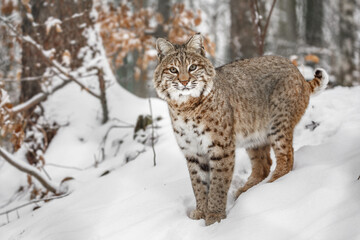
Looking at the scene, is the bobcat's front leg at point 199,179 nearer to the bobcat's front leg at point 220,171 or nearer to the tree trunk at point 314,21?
the bobcat's front leg at point 220,171

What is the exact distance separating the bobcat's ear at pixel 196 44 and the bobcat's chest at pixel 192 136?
2.20 feet

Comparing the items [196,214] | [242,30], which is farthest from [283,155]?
[242,30]

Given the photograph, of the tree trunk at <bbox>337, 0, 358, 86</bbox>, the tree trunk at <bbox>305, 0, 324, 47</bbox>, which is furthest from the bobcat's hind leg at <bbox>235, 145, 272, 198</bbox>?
the tree trunk at <bbox>305, 0, 324, 47</bbox>

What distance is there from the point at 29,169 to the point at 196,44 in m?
2.60

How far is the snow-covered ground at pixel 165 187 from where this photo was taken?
2.46 metres

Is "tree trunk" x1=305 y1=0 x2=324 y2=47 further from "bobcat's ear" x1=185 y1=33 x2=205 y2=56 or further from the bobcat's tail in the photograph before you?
"bobcat's ear" x1=185 y1=33 x2=205 y2=56

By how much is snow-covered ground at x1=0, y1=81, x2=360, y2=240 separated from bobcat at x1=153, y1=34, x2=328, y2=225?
208mm

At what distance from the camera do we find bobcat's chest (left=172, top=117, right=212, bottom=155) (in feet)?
10.5

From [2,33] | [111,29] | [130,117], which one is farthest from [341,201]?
[111,29]

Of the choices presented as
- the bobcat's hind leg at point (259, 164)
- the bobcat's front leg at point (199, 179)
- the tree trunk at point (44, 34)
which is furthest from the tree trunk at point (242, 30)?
the bobcat's front leg at point (199, 179)

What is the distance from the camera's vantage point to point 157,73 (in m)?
3.43

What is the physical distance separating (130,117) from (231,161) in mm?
2951

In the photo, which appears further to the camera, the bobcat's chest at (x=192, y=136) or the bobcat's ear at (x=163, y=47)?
the bobcat's ear at (x=163, y=47)

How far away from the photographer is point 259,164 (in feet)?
12.5
